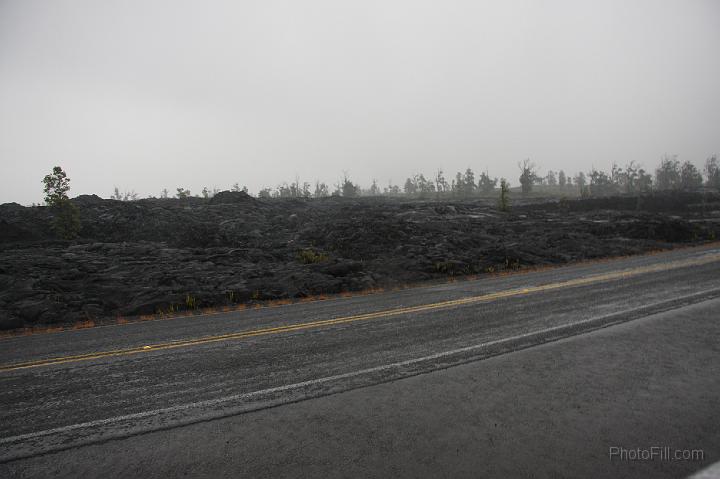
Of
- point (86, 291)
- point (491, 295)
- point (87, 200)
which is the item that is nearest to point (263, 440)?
point (491, 295)

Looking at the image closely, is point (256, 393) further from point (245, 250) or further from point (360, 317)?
point (245, 250)

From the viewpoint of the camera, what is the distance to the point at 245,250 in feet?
64.5

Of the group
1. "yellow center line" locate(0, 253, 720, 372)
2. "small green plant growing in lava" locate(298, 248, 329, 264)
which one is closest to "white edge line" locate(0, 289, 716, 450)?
"yellow center line" locate(0, 253, 720, 372)

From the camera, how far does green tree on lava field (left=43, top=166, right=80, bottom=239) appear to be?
2095 centimetres

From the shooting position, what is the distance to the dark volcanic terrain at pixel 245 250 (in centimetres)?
1277

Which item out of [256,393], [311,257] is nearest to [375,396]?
[256,393]

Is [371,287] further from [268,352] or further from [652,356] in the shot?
[652,356]

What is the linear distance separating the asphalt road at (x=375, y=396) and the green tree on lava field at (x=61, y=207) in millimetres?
17190

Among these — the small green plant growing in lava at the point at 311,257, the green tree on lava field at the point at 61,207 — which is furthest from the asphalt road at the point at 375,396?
the green tree on lava field at the point at 61,207

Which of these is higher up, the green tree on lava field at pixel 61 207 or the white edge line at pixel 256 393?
the green tree on lava field at pixel 61 207

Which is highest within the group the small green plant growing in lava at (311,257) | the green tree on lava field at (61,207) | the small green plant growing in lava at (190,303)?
the green tree on lava field at (61,207)

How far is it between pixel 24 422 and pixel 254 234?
68.1ft

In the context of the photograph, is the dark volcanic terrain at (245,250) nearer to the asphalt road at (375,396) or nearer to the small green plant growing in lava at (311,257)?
the small green plant growing in lava at (311,257)

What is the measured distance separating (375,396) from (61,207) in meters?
25.0
